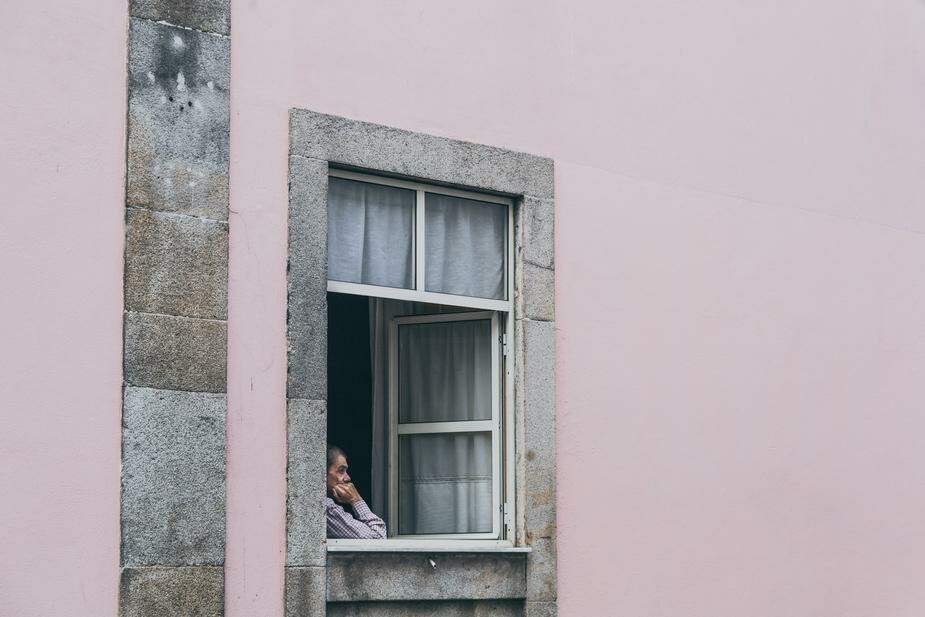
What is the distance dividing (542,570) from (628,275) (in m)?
1.65

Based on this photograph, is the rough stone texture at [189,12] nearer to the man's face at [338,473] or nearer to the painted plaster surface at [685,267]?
the painted plaster surface at [685,267]

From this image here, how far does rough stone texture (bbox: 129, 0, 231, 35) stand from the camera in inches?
284

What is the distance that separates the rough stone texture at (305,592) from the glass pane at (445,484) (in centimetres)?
114

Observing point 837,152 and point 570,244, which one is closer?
point 570,244

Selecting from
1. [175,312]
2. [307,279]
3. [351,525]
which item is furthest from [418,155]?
[351,525]

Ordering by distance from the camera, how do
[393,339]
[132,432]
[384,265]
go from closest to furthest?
[132,432] → [384,265] → [393,339]

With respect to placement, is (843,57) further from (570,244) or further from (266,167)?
(266,167)

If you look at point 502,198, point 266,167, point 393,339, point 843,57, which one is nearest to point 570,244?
point 502,198

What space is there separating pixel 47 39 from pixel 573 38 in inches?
116

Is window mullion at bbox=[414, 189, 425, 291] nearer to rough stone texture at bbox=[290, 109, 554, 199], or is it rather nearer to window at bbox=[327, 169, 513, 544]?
window at bbox=[327, 169, 513, 544]

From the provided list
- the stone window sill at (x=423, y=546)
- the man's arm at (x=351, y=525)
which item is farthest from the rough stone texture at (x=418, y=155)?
the stone window sill at (x=423, y=546)

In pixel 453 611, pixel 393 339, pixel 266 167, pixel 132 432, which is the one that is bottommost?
pixel 453 611

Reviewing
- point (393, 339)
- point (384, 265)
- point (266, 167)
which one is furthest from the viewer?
point (393, 339)

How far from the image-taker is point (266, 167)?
753cm
